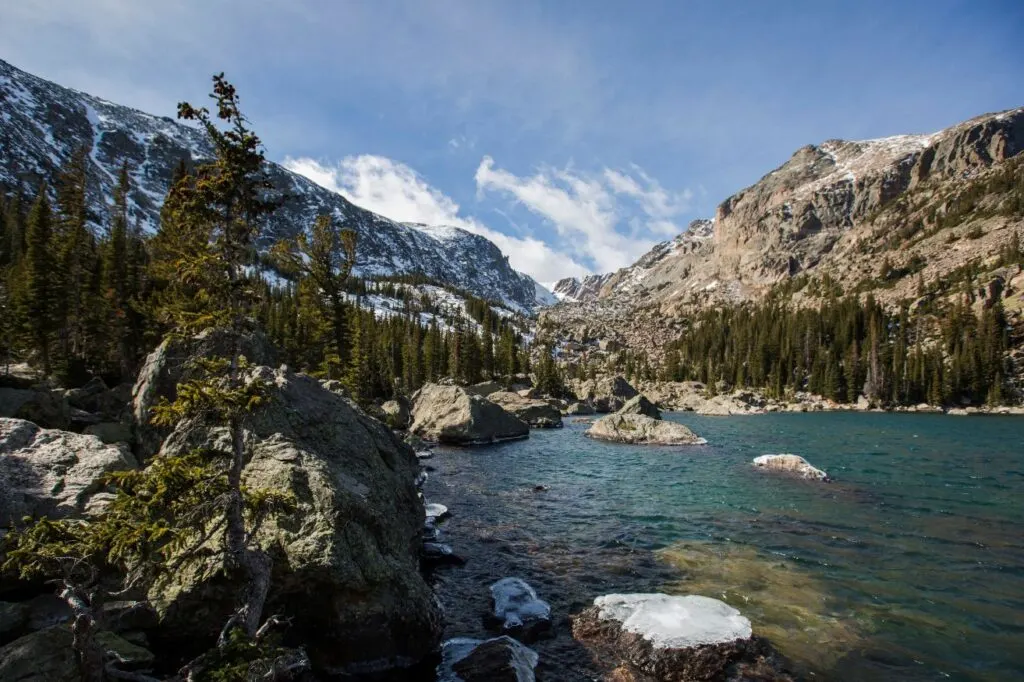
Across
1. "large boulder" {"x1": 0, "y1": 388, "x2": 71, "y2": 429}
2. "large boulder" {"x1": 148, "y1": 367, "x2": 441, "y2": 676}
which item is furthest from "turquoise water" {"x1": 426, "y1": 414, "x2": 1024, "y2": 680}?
"large boulder" {"x1": 0, "y1": 388, "x2": 71, "y2": 429}

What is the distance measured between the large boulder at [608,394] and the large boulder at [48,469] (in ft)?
308

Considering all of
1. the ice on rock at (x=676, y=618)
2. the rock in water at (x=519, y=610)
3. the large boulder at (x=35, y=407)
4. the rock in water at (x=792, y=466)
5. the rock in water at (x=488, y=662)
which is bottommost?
the rock in water at (x=519, y=610)

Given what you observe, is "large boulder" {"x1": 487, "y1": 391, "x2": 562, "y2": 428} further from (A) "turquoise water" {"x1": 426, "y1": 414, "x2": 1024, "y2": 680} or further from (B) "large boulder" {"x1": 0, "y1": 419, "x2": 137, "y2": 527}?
(B) "large boulder" {"x1": 0, "y1": 419, "x2": 137, "y2": 527}

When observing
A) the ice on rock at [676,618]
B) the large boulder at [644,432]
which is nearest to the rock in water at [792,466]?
the large boulder at [644,432]

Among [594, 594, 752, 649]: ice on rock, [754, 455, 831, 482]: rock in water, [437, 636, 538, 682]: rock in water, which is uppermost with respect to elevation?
[754, 455, 831, 482]: rock in water

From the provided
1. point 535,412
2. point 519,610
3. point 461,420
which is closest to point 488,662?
point 519,610

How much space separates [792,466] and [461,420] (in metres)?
30.2

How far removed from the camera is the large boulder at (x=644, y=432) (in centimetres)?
4653

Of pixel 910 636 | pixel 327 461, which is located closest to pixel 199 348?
pixel 327 461

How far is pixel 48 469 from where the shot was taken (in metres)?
10.5

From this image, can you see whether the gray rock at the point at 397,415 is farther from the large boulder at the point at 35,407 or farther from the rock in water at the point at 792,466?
the rock in water at the point at 792,466

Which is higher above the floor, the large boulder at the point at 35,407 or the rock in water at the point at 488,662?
the large boulder at the point at 35,407

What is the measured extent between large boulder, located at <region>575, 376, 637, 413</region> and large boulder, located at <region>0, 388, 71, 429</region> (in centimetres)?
9021

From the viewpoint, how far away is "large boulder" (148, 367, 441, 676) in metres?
8.72
